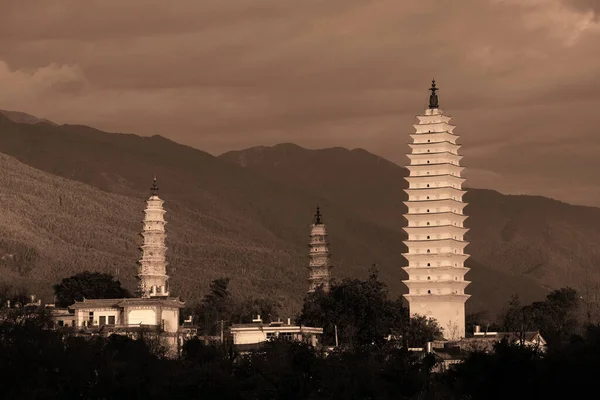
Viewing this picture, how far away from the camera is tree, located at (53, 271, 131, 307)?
144875 mm

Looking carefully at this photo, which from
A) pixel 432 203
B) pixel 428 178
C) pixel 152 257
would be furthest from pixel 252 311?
pixel 428 178

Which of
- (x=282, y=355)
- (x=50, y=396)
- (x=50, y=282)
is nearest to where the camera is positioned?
(x=50, y=396)

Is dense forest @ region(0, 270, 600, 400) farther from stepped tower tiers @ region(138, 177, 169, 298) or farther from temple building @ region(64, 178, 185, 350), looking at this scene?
stepped tower tiers @ region(138, 177, 169, 298)

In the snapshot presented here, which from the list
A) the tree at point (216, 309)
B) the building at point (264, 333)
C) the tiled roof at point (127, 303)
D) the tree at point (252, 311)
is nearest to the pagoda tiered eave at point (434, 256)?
the tree at point (252, 311)

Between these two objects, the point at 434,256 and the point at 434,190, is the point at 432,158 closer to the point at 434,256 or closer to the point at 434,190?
the point at 434,190

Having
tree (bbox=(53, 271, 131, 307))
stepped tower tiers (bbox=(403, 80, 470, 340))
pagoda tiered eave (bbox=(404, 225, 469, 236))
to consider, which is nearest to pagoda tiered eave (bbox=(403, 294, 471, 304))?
stepped tower tiers (bbox=(403, 80, 470, 340))

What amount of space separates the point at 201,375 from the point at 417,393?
11.2 metres

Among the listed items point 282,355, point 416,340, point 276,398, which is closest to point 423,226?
point 416,340

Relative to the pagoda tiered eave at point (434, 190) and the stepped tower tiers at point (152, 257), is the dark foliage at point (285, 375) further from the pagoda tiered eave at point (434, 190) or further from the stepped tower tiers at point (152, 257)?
the pagoda tiered eave at point (434, 190)

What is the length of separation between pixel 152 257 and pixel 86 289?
15779mm

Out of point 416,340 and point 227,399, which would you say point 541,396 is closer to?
point 227,399

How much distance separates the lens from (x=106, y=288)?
146 metres

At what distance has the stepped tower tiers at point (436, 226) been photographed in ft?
431

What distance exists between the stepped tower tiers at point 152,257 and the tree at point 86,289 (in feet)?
40.1
